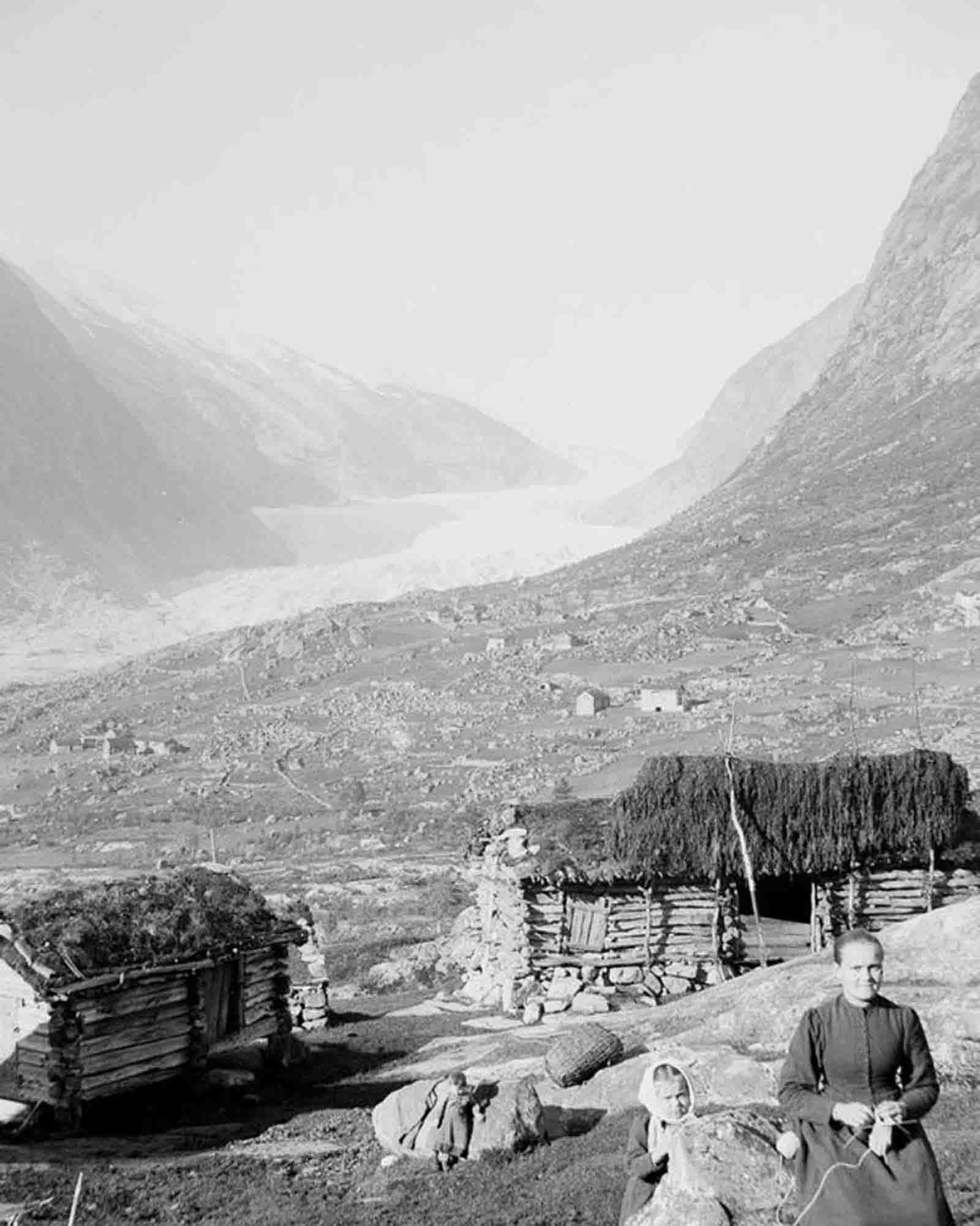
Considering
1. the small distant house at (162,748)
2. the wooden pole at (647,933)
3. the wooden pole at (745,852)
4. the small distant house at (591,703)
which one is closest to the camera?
the wooden pole at (745,852)

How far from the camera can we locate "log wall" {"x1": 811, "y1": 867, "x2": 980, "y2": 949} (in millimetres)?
30422

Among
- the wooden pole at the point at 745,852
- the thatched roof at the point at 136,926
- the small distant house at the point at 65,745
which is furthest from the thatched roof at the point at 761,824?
the small distant house at the point at 65,745

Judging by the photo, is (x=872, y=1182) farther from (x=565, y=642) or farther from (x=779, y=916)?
(x=565, y=642)

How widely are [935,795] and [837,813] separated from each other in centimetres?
261

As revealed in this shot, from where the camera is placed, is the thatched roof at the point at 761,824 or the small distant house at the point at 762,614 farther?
the small distant house at the point at 762,614

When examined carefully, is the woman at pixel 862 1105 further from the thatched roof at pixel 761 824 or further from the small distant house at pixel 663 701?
the small distant house at pixel 663 701

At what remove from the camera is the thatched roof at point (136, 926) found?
20719mm

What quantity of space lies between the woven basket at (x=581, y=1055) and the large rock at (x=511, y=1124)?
2142 mm

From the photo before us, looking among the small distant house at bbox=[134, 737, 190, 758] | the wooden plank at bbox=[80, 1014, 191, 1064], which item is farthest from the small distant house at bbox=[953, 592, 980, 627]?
the wooden plank at bbox=[80, 1014, 191, 1064]

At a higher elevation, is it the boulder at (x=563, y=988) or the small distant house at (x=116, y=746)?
the small distant house at (x=116, y=746)

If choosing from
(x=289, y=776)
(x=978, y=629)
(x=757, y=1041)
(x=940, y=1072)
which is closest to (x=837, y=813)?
(x=757, y=1041)

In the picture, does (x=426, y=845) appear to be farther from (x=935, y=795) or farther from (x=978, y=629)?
(x=978, y=629)

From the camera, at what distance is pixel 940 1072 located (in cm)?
1683

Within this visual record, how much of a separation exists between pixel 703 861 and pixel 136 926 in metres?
14.3
